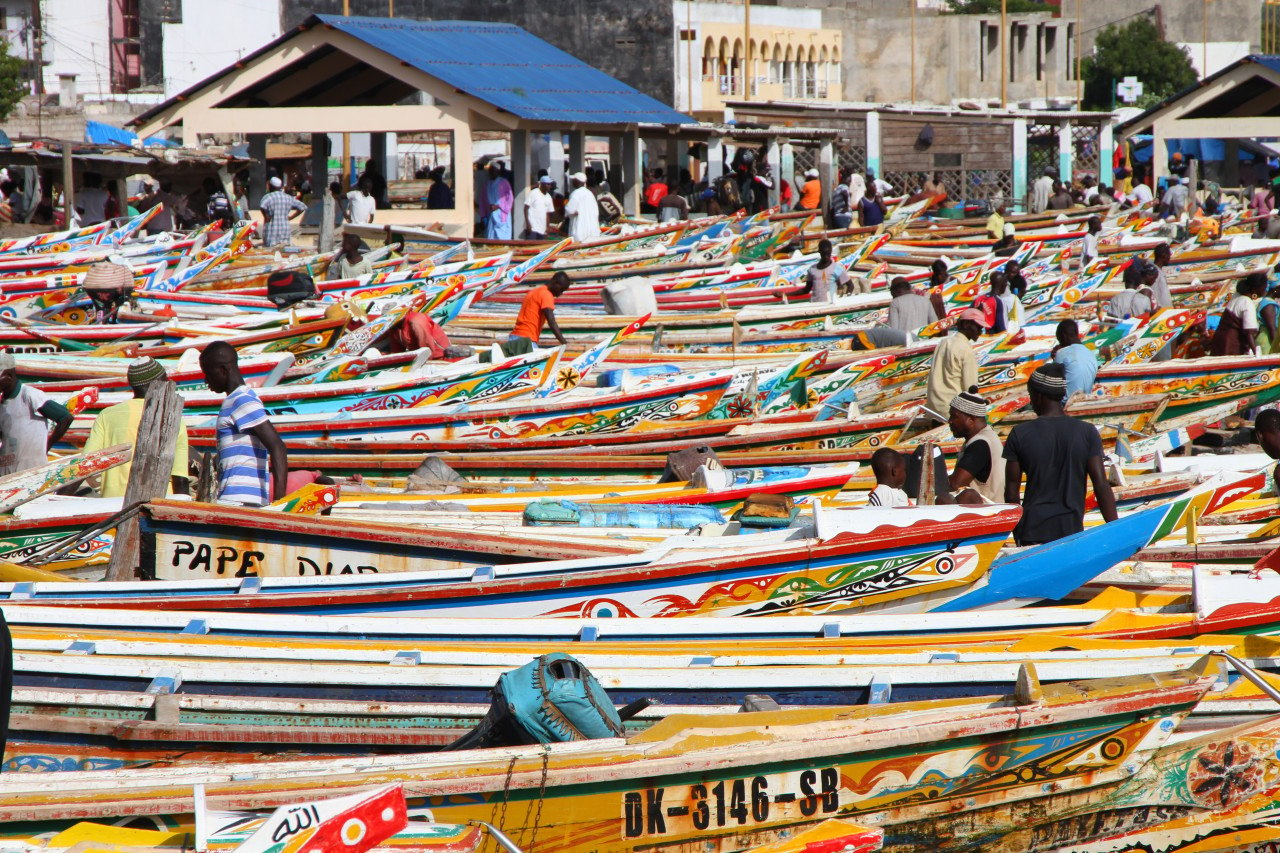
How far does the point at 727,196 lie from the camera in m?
32.8

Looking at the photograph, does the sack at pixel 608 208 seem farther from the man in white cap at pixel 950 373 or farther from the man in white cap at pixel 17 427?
the man in white cap at pixel 17 427

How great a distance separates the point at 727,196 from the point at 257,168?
10.3m

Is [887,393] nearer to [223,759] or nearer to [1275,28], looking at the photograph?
[223,759]

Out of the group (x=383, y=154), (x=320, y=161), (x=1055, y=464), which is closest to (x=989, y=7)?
(x=383, y=154)

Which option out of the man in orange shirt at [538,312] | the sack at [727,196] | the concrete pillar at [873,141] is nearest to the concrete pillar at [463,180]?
the sack at [727,196]

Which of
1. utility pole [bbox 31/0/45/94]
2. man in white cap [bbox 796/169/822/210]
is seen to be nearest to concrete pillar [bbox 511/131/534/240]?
man in white cap [bbox 796/169/822/210]

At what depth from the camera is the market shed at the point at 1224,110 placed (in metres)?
33.7

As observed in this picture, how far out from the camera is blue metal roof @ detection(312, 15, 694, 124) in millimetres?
25578

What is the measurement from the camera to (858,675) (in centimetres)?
596

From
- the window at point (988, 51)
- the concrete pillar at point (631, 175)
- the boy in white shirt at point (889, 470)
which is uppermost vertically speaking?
the window at point (988, 51)

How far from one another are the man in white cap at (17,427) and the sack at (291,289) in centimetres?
751

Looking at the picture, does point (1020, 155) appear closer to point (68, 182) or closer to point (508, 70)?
point (508, 70)

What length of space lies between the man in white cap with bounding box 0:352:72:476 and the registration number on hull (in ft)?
20.9

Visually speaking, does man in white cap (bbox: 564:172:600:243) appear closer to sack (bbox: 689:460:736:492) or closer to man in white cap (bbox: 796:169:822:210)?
man in white cap (bbox: 796:169:822:210)
